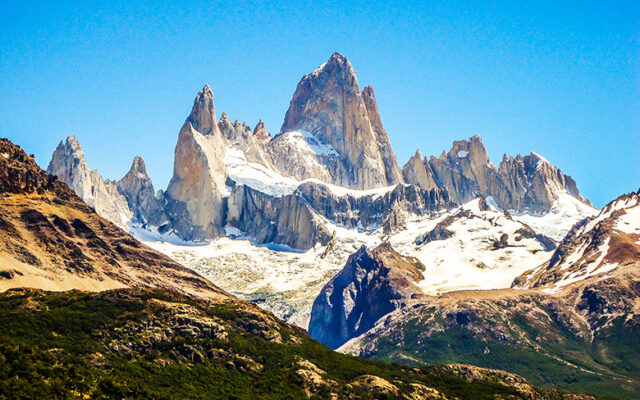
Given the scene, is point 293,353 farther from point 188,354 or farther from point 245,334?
point 188,354

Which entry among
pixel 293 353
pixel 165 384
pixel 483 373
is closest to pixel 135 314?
pixel 165 384

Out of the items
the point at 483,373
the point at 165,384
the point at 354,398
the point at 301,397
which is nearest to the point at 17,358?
the point at 165,384

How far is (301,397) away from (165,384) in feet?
88.5

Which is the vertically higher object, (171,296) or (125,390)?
(171,296)

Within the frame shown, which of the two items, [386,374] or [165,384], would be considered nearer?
[165,384]

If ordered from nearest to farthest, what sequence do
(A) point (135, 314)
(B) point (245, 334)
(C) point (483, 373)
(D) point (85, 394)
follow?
(D) point (85, 394) → (A) point (135, 314) → (B) point (245, 334) → (C) point (483, 373)

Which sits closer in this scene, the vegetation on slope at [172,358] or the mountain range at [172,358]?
the vegetation on slope at [172,358]

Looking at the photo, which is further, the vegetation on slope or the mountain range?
the mountain range

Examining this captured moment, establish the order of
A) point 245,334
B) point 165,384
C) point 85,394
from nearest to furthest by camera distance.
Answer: point 85,394 < point 165,384 < point 245,334

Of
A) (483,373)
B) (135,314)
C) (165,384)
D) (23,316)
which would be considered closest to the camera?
(165,384)

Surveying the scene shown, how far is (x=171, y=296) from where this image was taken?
176 metres

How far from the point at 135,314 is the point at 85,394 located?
4171cm

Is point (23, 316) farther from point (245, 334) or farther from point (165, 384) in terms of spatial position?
point (245, 334)

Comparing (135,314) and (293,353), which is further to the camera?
(293,353)
